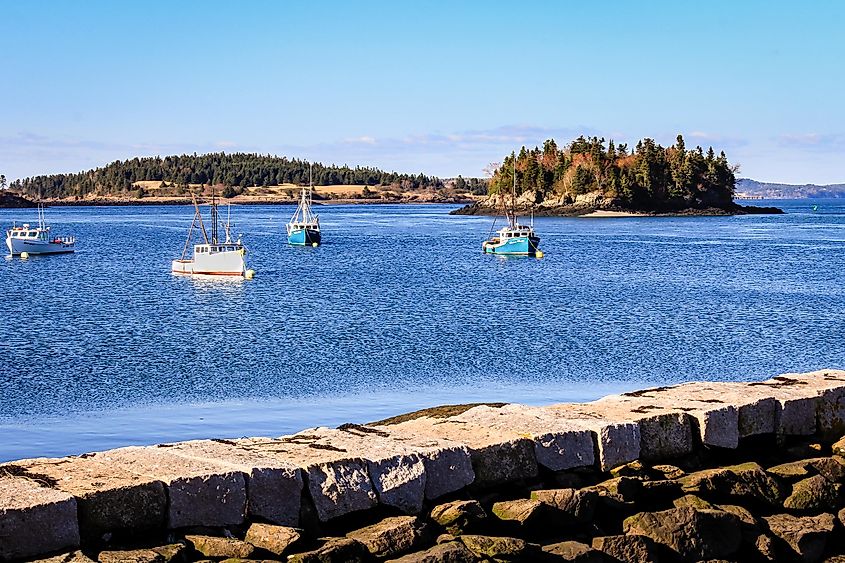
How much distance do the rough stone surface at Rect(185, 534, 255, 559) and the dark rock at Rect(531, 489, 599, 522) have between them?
2405mm

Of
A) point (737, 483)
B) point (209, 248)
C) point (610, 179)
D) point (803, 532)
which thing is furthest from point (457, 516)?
point (610, 179)

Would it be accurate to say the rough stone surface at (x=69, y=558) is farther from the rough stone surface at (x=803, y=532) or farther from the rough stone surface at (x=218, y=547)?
the rough stone surface at (x=803, y=532)

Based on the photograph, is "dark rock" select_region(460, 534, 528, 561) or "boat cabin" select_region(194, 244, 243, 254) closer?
"dark rock" select_region(460, 534, 528, 561)

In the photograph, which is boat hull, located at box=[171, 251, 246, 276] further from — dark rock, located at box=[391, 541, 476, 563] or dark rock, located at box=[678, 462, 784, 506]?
dark rock, located at box=[391, 541, 476, 563]

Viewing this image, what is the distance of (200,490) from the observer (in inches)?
293

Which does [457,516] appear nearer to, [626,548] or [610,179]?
[626,548]

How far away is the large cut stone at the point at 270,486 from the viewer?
7.61m

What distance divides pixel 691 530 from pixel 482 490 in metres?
1.66

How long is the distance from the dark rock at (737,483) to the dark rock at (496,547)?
207 cm

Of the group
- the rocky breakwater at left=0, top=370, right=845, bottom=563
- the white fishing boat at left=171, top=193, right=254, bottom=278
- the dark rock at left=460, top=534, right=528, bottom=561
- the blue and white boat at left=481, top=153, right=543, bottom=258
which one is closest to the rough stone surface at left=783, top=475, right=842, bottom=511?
the rocky breakwater at left=0, top=370, right=845, bottom=563

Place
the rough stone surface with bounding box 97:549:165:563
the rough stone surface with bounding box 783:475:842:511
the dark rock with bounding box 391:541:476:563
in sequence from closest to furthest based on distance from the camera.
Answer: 1. the rough stone surface with bounding box 97:549:165:563
2. the dark rock with bounding box 391:541:476:563
3. the rough stone surface with bounding box 783:475:842:511

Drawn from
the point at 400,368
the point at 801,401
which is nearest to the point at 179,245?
the point at 400,368

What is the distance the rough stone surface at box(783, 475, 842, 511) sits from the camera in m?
9.91

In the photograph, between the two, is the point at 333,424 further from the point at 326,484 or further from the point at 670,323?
the point at 670,323
